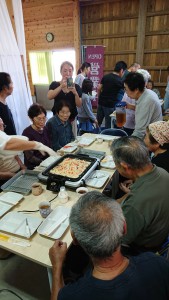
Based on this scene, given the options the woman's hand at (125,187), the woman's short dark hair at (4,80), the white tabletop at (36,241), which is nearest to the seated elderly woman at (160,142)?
the woman's hand at (125,187)

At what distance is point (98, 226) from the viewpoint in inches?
31.5

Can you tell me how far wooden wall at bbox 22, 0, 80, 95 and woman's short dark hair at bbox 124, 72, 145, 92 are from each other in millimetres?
4353

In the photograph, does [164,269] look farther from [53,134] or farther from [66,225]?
[53,134]

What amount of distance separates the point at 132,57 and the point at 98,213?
5.82m

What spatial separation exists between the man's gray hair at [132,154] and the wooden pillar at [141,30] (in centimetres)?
495

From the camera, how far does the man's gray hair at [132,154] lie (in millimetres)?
1355

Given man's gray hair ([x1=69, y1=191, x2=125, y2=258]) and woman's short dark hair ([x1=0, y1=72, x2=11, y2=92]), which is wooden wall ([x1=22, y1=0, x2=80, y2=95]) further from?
man's gray hair ([x1=69, y1=191, x2=125, y2=258])

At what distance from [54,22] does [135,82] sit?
516cm

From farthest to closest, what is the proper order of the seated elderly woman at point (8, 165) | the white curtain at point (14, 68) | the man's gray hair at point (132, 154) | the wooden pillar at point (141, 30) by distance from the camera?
1. the wooden pillar at point (141, 30)
2. the white curtain at point (14, 68)
3. the seated elderly woman at point (8, 165)
4. the man's gray hair at point (132, 154)

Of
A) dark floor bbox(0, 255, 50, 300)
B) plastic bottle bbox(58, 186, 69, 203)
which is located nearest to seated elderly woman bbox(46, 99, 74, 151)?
plastic bottle bbox(58, 186, 69, 203)

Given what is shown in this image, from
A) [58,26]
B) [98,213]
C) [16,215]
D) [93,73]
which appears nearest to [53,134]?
[16,215]

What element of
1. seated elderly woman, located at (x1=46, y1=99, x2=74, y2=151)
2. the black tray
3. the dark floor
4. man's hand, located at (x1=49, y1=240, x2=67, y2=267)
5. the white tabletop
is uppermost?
seated elderly woman, located at (x1=46, y1=99, x2=74, y2=151)

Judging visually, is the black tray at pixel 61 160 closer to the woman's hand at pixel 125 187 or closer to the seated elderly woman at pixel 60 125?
the woman's hand at pixel 125 187

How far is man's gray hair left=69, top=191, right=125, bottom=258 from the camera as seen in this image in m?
0.79
